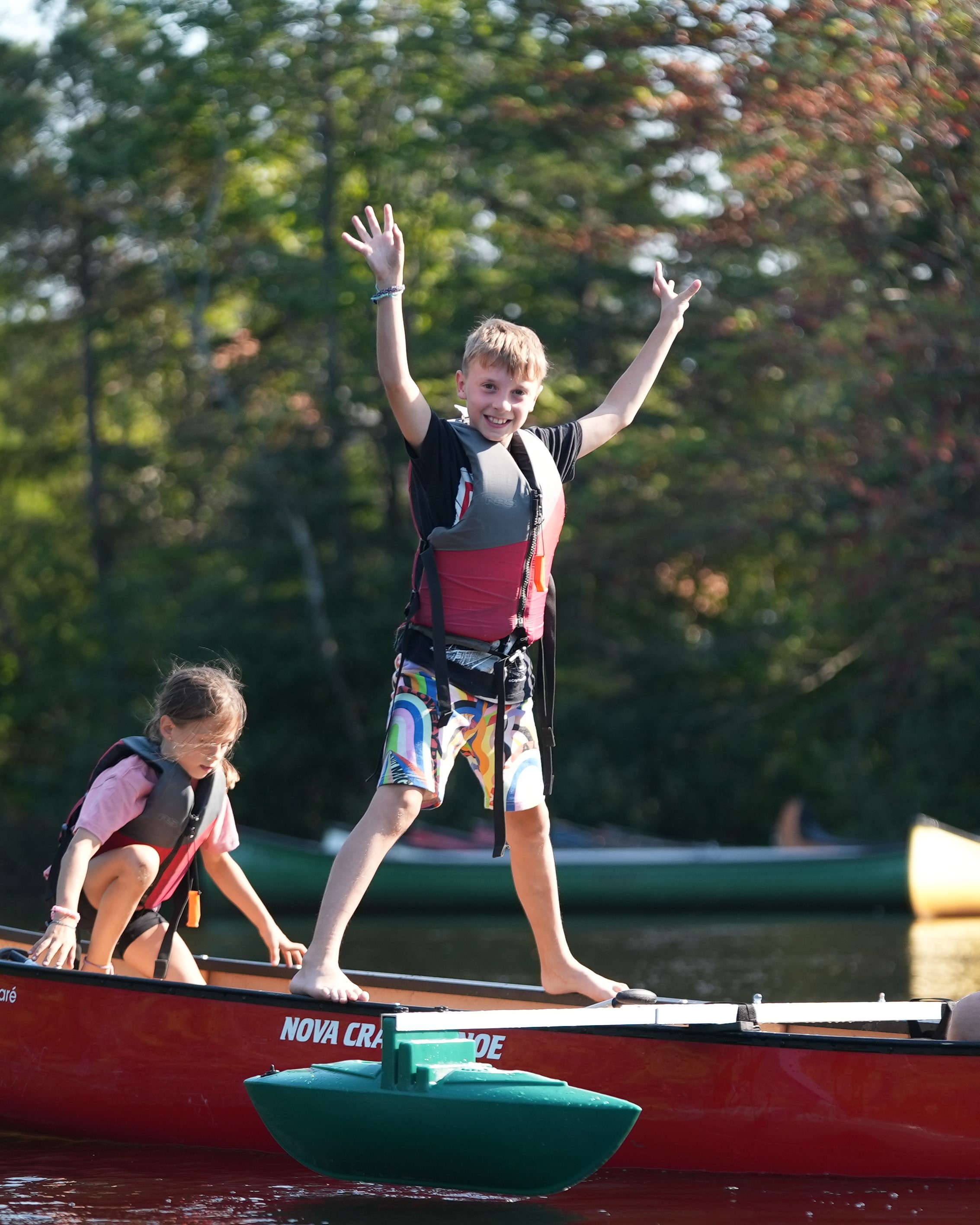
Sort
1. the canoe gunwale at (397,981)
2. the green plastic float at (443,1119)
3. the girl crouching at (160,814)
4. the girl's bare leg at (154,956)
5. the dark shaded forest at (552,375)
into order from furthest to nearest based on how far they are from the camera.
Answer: the dark shaded forest at (552,375) < the girl's bare leg at (154,956) < the canoe gunwale at (397,981) < the girl crouching at (160,814) < the green plastic float at (443,1119)

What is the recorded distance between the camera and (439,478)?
3.99m

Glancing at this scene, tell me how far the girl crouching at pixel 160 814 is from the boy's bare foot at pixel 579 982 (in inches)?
28.5

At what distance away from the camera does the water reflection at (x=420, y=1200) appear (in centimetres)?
374

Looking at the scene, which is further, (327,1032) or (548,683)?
(548,683)

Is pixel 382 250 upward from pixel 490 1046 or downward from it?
upward

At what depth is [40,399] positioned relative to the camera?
20.3 meters

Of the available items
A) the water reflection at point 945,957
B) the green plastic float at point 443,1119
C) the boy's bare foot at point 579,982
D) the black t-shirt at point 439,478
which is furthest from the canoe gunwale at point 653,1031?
the water reflection at point 945,957

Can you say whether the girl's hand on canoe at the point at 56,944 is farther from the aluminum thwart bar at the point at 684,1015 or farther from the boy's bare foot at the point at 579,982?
the boy's bare foot at the point at 579,982

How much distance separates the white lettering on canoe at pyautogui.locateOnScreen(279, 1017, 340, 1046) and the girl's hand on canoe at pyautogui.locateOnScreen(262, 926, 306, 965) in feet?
1.48

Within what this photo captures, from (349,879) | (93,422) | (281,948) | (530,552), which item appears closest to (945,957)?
(281,948)

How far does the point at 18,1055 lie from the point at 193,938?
5.93 meters

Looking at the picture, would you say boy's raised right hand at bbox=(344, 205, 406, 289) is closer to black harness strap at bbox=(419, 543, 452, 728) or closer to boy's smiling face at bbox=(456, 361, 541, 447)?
boy's smiling face at bbox=(456, 361, 541, 447)

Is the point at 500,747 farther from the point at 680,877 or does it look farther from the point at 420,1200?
the point at 680,877

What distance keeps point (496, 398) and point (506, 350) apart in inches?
4.7
